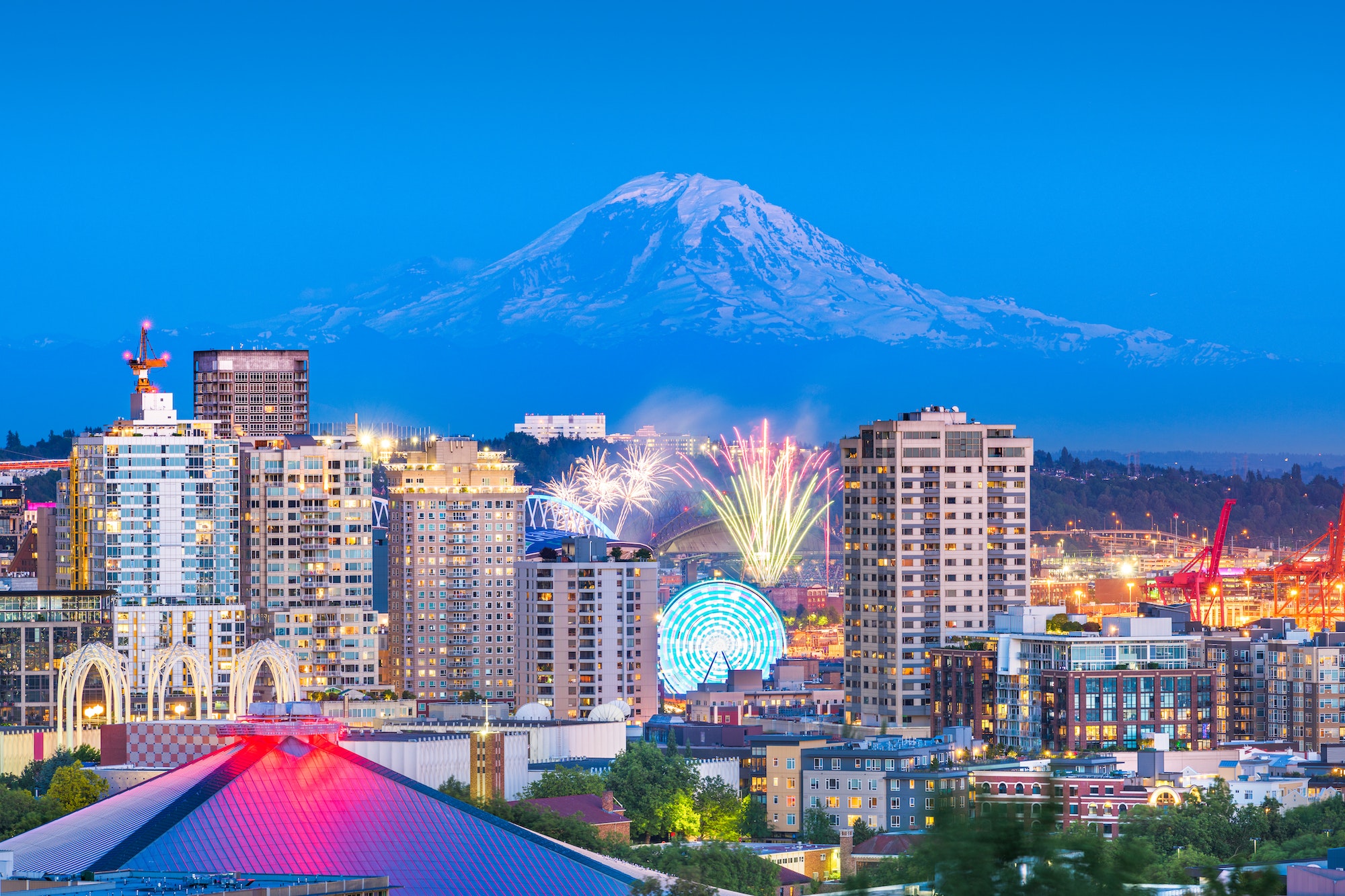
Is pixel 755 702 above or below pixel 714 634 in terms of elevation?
below

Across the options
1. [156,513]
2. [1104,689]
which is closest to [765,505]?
[156,513]

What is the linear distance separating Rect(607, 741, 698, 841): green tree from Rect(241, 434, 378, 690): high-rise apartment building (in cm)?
3780

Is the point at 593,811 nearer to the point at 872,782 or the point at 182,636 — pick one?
the point at 872,782

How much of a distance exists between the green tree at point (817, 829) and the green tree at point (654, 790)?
343cm

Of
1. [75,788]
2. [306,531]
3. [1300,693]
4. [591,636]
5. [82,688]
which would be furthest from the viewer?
[591,636]

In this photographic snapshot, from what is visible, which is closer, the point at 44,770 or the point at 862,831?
the point at 862,831

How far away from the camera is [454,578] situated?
139 metres

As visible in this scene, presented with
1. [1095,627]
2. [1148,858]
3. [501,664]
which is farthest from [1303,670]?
[1148,858]

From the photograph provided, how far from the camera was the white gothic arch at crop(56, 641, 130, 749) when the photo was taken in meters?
98.9

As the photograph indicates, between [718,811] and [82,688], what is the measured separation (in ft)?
93.7

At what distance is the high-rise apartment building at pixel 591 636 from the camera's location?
128 meters

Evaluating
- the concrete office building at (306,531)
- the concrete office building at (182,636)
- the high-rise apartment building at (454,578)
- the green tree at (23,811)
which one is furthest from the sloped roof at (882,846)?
the high-rise apartment building at (454,578)

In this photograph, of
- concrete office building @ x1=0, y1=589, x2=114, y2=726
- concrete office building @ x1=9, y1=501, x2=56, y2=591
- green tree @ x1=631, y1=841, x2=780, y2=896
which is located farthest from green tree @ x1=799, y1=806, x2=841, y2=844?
concrete office building @ x1=9, y1=501, x2=56, y2=591

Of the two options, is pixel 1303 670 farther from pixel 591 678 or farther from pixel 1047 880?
pixel 1047 880
